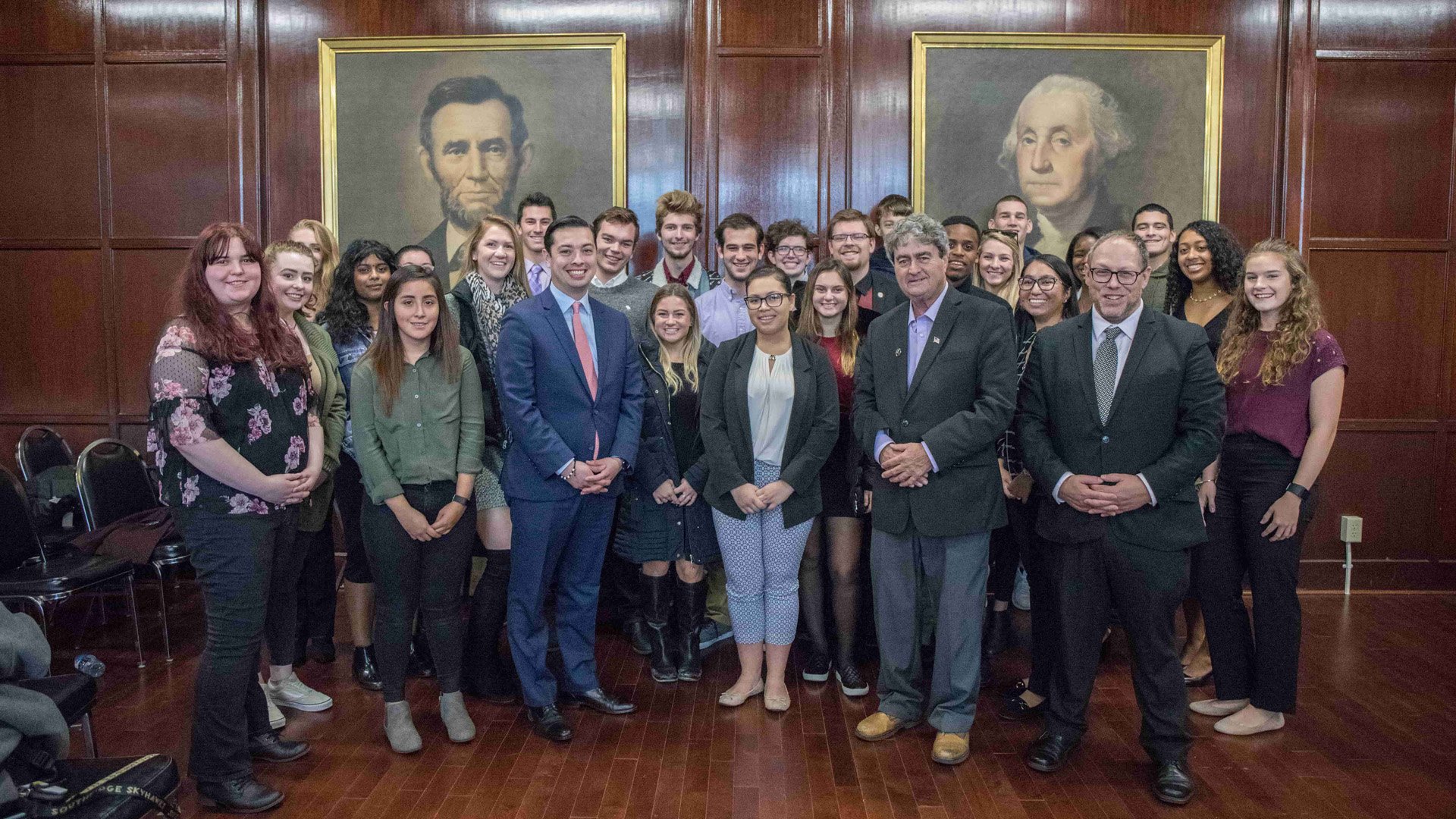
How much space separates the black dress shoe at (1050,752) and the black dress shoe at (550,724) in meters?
1.61

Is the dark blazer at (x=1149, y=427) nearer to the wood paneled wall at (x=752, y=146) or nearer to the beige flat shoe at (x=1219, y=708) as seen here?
the beige flat shoe at (x=1219, y=708)

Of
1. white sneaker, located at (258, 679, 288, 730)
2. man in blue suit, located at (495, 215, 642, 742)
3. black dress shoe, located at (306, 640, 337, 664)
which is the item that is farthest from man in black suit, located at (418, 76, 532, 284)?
white sneaker, located at (258, 679, 288, 730)

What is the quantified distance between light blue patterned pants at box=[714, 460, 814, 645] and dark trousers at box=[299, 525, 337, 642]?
1799 millimetres

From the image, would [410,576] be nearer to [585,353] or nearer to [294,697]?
[294,697]

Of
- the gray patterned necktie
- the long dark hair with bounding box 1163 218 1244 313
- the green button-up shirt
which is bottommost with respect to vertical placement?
the green button-up shirt

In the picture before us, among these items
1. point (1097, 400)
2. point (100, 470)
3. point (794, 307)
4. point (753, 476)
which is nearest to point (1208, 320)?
point (1097, 400)

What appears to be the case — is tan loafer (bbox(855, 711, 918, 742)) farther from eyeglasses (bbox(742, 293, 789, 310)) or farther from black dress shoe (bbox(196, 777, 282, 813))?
black dress shoe (bbox(196, 777, 282, 813))

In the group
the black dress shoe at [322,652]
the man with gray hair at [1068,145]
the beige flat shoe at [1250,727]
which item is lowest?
the beige flat shoe at [1250,727]

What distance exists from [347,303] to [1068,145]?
4139mm

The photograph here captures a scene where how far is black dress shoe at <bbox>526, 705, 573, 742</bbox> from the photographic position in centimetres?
353

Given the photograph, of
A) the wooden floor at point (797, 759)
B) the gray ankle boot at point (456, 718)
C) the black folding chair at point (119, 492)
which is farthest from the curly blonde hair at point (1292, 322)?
the black folding chair at point (119, 492)

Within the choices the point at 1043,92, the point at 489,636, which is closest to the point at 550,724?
the point at 489,636

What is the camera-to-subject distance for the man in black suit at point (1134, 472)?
3.08 metres

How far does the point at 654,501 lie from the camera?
4125 millimetres
